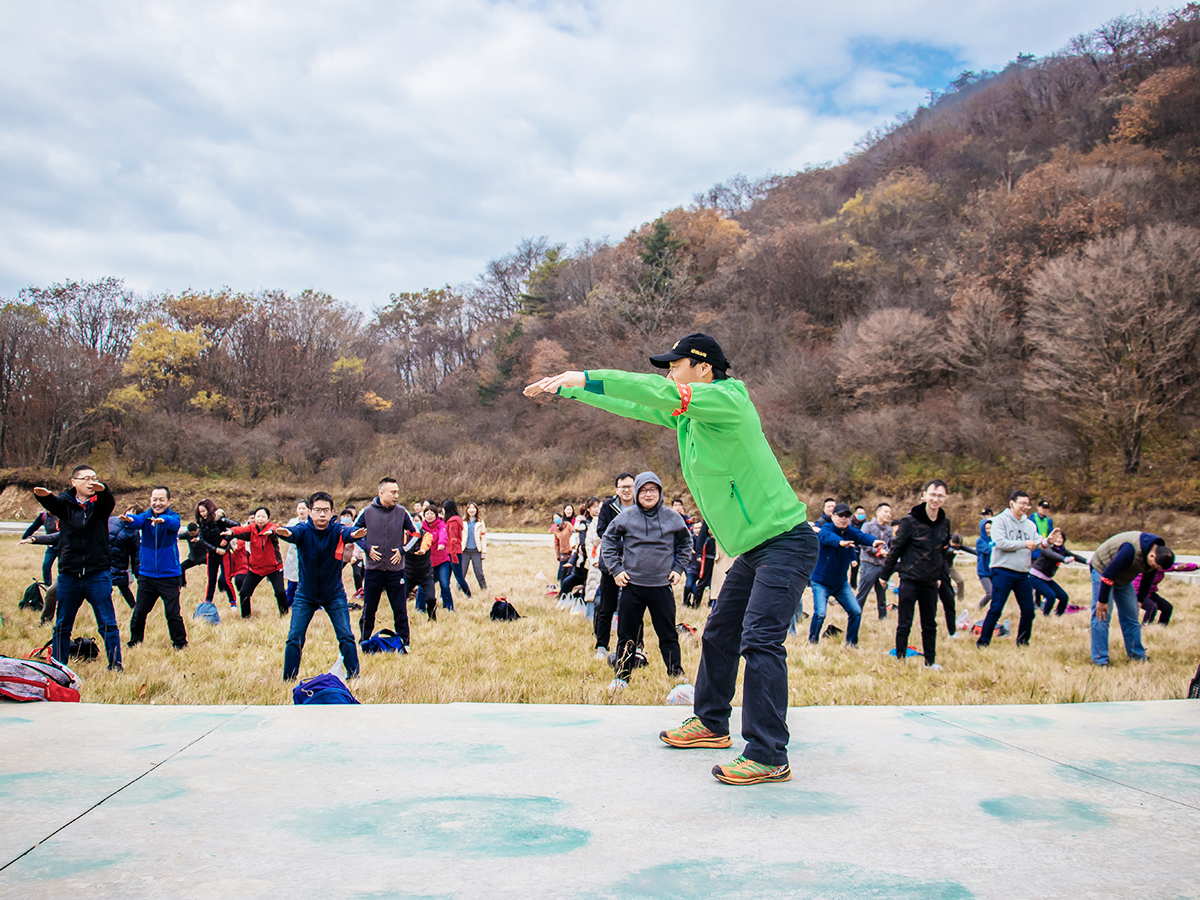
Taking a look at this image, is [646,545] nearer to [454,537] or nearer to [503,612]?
→ [503,612]

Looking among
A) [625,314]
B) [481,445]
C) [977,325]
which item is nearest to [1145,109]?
[977,325]

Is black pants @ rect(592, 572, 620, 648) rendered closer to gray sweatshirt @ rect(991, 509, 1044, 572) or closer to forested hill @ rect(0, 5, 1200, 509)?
gray sweatshirt @ rect(991, 509, 1044, 572)

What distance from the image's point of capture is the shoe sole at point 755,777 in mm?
3207

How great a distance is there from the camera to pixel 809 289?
44.0 meters

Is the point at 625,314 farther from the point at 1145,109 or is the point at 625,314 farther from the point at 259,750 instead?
the point at 259,750

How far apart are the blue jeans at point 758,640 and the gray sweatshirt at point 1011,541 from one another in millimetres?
6058

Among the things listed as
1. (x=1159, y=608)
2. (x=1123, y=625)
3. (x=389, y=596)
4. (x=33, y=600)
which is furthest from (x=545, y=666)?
(x=1159, y=608)

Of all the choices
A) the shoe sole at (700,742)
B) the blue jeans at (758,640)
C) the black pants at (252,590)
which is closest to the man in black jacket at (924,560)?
the blue jeans at (758,640)

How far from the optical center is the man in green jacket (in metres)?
3.35

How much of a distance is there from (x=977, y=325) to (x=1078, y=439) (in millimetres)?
6841

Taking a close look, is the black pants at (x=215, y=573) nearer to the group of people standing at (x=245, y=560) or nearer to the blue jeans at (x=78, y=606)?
the group of people standing at (x=245, y=560)

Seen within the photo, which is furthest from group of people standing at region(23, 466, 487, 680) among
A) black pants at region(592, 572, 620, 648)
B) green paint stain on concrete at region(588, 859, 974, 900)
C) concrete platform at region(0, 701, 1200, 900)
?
green paint stain on concrete at region(588, 859, 974, 900)

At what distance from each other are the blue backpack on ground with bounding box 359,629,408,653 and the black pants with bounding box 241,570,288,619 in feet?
10.9

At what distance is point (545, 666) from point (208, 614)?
5.75m
